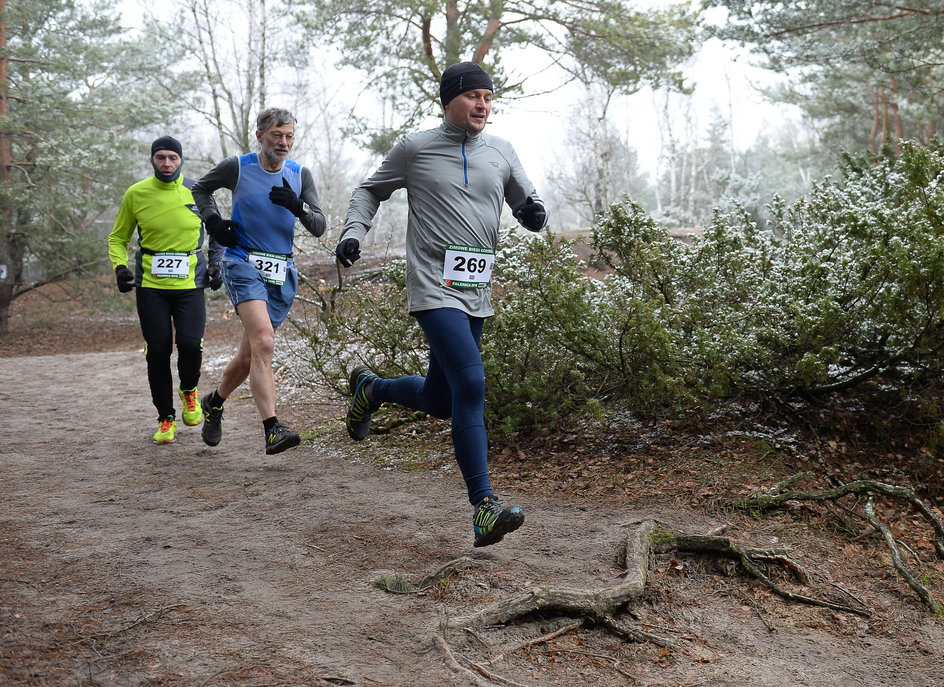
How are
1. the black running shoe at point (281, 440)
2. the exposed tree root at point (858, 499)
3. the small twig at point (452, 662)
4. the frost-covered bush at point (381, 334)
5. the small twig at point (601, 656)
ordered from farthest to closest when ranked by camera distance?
1. the frost-covered bush at point (381, 334)
2. the black running shoe at point (281, 440)
3. the exposed tree root at point (858, 499)
4. the small twig at point (601, 656)
5. the small twig at point (452, 662)

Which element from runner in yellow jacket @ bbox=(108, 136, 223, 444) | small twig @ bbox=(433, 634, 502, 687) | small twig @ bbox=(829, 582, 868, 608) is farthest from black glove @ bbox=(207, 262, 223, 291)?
small twig @ bbox=(829, 582, 868, 608)

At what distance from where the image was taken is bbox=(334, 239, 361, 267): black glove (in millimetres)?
3689

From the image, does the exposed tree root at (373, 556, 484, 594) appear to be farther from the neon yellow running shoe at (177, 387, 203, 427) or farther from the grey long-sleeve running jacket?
the neon yellow running shoe at (177, 387, 203, 427)

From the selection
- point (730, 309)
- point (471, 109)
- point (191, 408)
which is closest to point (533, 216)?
point (471, 109)

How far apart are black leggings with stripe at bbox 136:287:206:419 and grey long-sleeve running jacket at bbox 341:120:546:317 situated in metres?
2.65

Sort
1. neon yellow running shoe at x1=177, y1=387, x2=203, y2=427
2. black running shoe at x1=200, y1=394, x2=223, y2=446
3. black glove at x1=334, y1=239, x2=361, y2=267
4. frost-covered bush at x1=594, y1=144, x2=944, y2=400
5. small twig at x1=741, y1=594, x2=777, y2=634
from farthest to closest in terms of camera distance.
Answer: neon yellow running shoe at x1=177, y1=387, x2=203, y2=427
black running shoe at x1=200, y1=394, x2=223, y2=446
frost-covered bush at x1=594, y1=144, x2=944, y2=400
black glove at x1=334, y1=239, x2=361, y2=267
small twig at x1=741, y1=594, x2=777, y2=634

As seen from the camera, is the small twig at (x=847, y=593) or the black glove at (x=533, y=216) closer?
the small twig at (x=847, y=593)


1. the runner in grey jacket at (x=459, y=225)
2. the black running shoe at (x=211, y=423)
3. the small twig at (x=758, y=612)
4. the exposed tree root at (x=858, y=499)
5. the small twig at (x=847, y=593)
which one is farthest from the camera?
the black running shoe at (x=211, y=423)

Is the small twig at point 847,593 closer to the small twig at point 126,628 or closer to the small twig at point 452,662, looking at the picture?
the small twig at point 452,662

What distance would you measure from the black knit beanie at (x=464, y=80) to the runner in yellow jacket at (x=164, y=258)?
2.82 metres

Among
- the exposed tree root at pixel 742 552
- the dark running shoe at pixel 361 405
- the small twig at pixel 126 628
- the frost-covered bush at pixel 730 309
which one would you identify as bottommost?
the exposed tree root at pixel 742 552

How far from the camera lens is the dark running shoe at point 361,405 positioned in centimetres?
504

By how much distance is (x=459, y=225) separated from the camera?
369 cm

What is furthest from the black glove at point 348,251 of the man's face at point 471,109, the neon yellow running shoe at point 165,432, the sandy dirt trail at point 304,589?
the neon yellow running shoe at point 165,432
